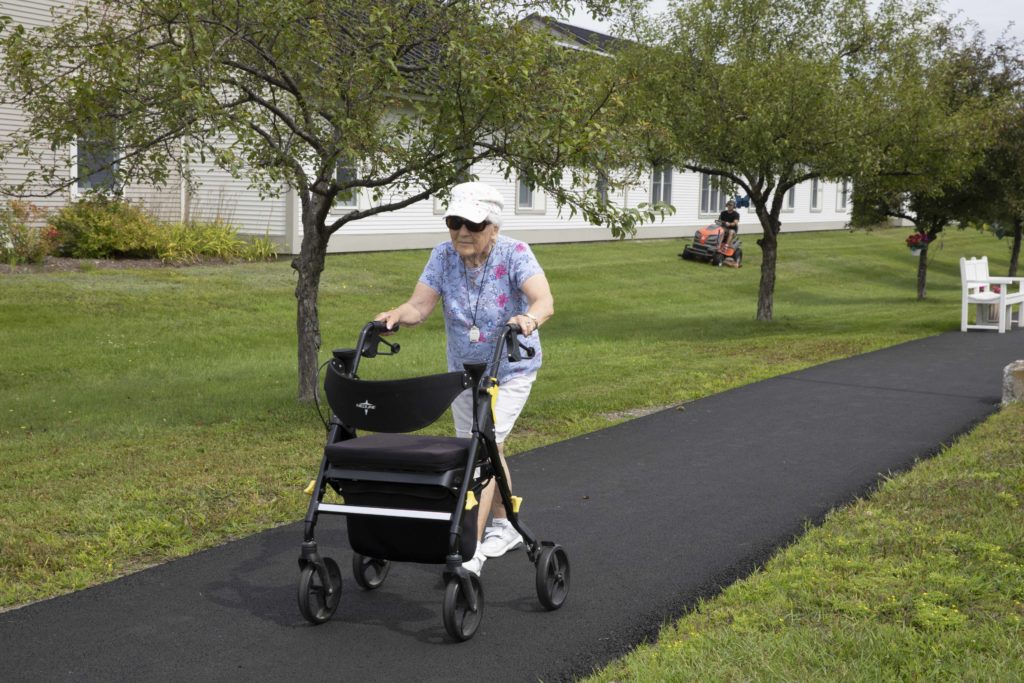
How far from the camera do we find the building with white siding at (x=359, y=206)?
72.5ft

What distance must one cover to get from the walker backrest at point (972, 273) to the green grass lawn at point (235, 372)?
0.97 meters

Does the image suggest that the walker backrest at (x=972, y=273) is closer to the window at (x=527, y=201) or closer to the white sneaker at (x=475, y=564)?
the window at (x=527, y=201)

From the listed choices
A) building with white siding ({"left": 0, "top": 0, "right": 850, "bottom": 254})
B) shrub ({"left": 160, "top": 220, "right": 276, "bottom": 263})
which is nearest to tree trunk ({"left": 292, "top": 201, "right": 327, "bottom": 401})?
building with white siding ({"left": 0, "top": 0, "right": 850, "bottom": 254})

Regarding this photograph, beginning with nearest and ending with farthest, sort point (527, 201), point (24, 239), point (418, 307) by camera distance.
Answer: point (418, 307)
point (24, 239)
point (527, 201)

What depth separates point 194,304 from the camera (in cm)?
1861

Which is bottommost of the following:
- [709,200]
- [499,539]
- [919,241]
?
[499,539]

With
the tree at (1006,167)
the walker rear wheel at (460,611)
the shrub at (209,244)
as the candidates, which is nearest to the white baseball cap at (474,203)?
the walker rear wheel at (460,611)

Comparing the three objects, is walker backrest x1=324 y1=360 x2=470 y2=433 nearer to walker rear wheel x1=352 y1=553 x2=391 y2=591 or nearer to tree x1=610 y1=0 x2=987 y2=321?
walker rear wheel x1=352 y1=553 x2=391 y2=591

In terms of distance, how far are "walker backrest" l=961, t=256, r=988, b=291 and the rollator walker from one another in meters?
15.9

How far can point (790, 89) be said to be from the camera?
57.5 feet

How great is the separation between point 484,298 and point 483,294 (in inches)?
0.8

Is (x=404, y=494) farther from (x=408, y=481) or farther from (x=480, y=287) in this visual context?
(x=480, y=287)

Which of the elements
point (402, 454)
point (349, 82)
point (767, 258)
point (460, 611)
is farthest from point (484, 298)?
point (767, 258)

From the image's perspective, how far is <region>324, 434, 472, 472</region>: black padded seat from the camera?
15.3ft
